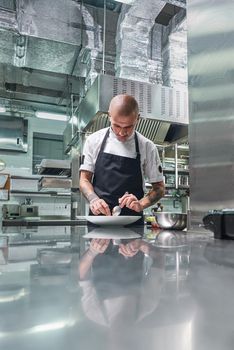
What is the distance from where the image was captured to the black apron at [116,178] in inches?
60.6

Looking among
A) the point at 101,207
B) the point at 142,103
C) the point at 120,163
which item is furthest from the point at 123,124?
the point at 142,103

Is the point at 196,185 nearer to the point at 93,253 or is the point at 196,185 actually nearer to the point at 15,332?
the point at 93,253

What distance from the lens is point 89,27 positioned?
10.8 ft

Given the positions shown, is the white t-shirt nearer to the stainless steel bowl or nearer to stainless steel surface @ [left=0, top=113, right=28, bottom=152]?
the stainless steel bowl

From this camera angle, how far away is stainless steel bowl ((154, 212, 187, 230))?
1357 millimetres

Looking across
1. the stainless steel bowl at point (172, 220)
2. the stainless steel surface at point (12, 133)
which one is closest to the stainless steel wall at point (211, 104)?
the stainless steel bowl at point (172, 220)

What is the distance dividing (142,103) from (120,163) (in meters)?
1.35

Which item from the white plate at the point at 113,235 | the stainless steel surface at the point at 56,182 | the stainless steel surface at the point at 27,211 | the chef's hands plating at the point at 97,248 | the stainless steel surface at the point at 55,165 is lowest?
the stainless steel surface at the point at 27,211

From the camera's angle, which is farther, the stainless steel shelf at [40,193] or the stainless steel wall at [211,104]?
the stainless steel shelf at [40,193]

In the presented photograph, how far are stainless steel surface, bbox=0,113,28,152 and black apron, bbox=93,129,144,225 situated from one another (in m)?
4.29

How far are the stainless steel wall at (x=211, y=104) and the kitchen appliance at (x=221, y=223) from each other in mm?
431

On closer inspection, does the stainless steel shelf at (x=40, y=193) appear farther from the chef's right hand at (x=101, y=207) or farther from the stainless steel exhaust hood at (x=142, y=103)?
the chef's right hand at (x=101, y=207)

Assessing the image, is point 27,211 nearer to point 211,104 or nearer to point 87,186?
point 87,186

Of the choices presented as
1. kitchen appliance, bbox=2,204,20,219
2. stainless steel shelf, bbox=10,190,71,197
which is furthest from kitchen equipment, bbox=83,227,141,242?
stainless steel shelf, bbox=10,190,71,197
